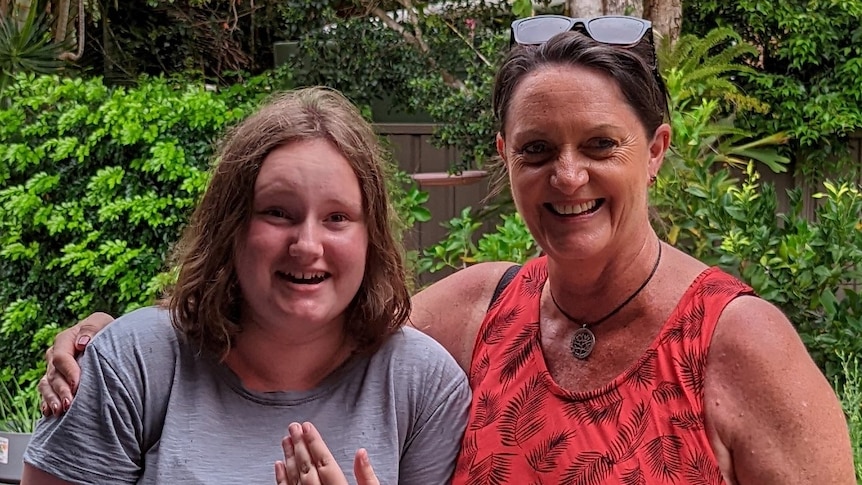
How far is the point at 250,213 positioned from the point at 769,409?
1.06 metres

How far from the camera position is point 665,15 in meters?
5.72

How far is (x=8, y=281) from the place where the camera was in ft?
19.4

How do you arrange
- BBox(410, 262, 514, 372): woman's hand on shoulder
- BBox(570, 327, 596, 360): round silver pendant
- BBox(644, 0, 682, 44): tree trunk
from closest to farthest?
BBox(570, 327, 596, 360): round silver pendant
BBox(410, 262, 514, 372): woman's hand on shoulder
BBox(644, 0, 682, 44): tree trunk

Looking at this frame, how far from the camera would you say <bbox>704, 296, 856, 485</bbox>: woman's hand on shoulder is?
5.29 ft

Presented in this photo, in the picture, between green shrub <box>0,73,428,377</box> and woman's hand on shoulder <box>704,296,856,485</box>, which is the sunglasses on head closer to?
woman's hand on shoulder <box>704,296,856,485</box>

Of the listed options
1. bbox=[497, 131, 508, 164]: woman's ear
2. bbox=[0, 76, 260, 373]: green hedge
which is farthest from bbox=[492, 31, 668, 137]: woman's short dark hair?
bbox=[0, 76, 260, 373]: green hedge

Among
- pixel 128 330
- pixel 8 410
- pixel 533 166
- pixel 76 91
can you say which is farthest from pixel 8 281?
pixel 533 166

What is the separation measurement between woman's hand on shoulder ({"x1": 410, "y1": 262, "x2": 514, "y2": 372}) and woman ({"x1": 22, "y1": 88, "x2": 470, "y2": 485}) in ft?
0.67

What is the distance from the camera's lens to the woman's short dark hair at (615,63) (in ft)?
6.07

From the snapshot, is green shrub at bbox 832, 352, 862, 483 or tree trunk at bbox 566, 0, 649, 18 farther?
tree trunk at bbox 566, 0, 649, 18

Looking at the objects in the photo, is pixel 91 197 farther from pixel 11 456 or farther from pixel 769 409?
pixel 769 409

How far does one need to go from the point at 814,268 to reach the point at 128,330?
322cm

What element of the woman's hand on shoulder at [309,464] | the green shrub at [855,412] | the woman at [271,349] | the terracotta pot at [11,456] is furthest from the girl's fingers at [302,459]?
the green shrub at [855,412]

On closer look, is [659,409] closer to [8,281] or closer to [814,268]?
[814,268]
